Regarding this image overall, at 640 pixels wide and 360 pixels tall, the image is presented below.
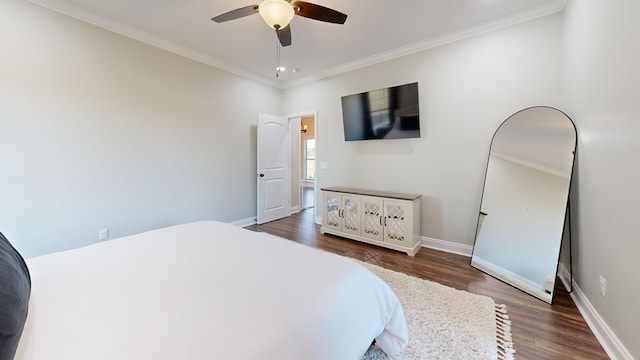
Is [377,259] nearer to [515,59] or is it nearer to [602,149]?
[602,149]

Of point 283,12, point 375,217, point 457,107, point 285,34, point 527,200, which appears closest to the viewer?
point 283,12

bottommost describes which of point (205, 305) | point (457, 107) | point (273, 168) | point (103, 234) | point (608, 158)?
point (103, 234)

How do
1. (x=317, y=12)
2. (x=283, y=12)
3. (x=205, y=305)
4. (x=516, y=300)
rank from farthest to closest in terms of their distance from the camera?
(x=516, y=300), (x=317, y=12), (x=283, y=12), (x=205, y=305)

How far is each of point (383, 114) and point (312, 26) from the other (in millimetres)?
1516

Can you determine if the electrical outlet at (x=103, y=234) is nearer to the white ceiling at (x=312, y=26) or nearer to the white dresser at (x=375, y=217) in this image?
the white ceiling at (x=312, y=26)

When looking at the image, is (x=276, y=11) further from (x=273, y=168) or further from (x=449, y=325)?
(x=273, y=168)

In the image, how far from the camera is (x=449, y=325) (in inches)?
70.7

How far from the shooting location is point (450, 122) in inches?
127

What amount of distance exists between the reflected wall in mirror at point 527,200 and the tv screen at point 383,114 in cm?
104

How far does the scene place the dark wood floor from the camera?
1.61m

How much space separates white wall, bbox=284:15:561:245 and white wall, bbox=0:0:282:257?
2429mm

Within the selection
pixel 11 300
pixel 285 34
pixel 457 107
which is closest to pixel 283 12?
pixel 285 34

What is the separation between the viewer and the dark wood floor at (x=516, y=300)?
1613 millimetres

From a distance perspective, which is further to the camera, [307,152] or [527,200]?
[307,152]
